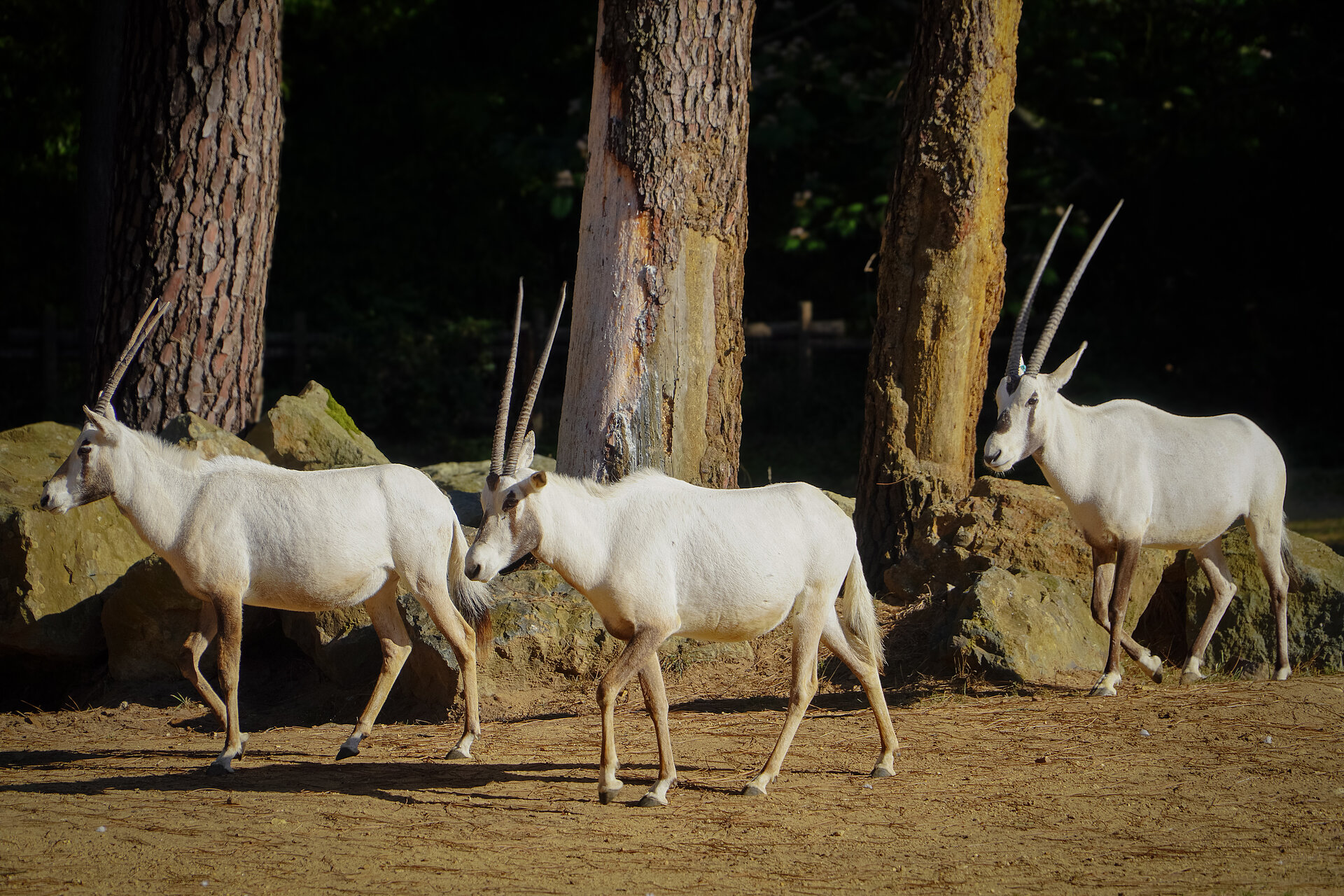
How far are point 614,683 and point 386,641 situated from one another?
6.40ft

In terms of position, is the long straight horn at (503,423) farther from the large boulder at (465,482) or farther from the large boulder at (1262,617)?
the large boulder at (1262,617)

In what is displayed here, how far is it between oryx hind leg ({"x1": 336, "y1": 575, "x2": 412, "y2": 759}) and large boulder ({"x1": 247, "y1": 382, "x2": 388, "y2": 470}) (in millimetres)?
2084

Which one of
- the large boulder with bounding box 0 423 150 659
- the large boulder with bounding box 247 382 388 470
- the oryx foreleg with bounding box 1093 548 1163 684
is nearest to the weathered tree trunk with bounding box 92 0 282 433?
the large boulder with bounding box 247 382 388 470

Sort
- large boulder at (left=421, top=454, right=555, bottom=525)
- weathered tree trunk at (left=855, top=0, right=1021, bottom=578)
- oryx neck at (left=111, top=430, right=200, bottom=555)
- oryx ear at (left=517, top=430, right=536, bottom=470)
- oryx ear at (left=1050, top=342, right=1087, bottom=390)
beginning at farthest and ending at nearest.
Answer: large boulder at (left=421, top=454, right=555, bottom=525)
weathered tree trunk at (left=855, top=0, right=1021, bottom=578)
oryx ear at (left=1050, top=342, right=1087, bottom=390)
oryx neck at (left=111, top=430, right=200, bottom=555)
oryx ear at (left=517, top=430, right=536, bottom=470)

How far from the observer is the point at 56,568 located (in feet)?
26.1

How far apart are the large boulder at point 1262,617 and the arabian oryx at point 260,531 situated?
4.62 m

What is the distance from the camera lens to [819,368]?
20.4 meters

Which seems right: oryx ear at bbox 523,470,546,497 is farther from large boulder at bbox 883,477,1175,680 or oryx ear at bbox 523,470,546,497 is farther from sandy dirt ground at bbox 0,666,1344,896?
large boulder at bbox 883,477,1175,680

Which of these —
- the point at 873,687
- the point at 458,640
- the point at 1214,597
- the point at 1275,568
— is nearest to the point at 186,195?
the point at 458,640

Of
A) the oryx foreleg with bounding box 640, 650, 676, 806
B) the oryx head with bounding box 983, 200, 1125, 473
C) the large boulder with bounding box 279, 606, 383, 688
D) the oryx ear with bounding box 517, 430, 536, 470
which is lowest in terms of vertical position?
the large boulder with bounding box 279, 606, 383, 688

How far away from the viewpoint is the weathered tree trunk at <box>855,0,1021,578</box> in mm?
8555

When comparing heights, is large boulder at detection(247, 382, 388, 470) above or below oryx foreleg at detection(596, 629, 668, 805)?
above

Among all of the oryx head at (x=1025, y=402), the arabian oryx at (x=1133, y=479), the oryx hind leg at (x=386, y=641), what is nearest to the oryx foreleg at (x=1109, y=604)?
the arabian oryx at (x=1133, y=479)

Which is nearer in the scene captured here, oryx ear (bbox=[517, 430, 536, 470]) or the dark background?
oryx ear (bbox=[517, 430, 536, 470])
